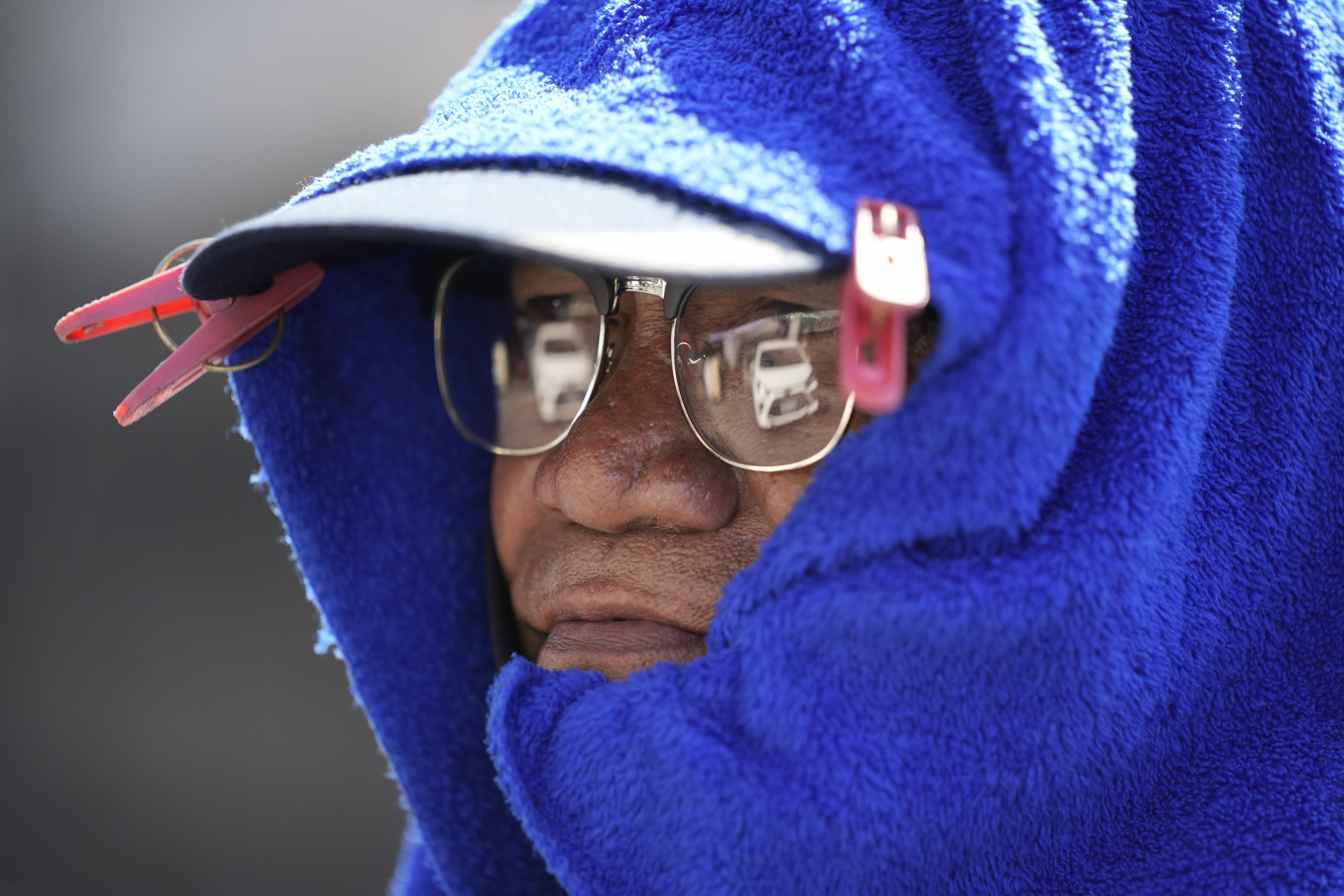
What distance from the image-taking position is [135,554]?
6.71 feet

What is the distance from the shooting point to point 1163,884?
2.05 feet

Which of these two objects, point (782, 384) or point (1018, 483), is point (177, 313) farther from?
point (1018, 483)

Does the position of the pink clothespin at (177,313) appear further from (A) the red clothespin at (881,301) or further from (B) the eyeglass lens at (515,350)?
(A) the red clothespin at (881,301)

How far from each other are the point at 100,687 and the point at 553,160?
201 centimetres

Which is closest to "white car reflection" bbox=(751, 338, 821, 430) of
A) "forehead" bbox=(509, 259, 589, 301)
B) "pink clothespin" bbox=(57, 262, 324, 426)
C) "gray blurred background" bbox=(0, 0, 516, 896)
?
"forehead" bbox=(509, 259, 589, 301)

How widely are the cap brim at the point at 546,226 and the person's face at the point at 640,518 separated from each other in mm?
169

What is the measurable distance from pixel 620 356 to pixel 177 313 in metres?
0.35

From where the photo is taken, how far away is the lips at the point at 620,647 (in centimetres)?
73

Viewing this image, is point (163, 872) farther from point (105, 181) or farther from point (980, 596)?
point (980, 596)

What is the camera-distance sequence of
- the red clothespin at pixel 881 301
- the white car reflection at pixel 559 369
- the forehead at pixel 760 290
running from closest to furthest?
1. the red clothespin at pixel 881 301
2. the forehead at pixel 760 290
3. the white car reflection at pixel 559 369

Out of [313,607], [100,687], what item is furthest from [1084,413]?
[100,687]

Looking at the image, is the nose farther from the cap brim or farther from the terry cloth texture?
the cap brim

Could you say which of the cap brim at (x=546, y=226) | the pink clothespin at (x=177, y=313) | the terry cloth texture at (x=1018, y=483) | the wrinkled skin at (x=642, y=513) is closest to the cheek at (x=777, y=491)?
the wrinkled skin at (x=642, y=513)

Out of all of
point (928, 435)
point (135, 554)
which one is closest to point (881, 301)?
point (928, 435)
